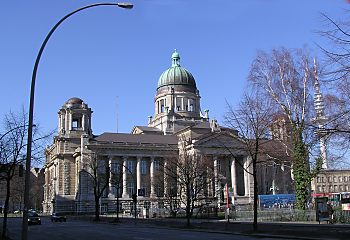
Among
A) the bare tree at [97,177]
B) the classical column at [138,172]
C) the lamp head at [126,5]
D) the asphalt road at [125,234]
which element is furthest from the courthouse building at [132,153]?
the lamp head at [126,5]

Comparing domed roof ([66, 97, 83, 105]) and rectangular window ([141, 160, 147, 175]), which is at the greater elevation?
domed roof ([66, 97, 83, 105])

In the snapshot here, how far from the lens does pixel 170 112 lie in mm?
129375

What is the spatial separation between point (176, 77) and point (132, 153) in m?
35.9

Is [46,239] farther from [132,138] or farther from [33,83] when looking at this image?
[132,138]

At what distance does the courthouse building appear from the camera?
106m

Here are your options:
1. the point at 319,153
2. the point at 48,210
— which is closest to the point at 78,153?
the point at 48,210

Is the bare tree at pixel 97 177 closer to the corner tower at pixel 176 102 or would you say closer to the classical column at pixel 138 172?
the classical column at pixel 138 172

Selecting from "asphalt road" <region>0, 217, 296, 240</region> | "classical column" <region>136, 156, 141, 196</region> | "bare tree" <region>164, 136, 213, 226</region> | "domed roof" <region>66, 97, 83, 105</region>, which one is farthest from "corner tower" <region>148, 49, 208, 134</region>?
"asphalt road" <region>0, 217, 296, 240</region>

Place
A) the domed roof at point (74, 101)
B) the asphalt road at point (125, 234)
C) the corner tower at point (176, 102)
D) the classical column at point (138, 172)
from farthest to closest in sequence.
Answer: the corner tower at point (176, 102) → the domed roof at point (74, 101) → the classical column at point (138, 172) → the asphalt road at point (125, 234)

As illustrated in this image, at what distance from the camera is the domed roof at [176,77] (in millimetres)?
137000

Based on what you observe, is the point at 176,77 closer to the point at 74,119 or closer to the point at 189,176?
the point at 74,119

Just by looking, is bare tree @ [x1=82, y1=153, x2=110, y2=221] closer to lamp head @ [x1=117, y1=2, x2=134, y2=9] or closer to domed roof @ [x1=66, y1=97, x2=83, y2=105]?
domed roof @ [x1=66, y1=97, x2=83, y2=105]

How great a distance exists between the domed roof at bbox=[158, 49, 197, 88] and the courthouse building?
15.9 ft

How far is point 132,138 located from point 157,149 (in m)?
7.47
